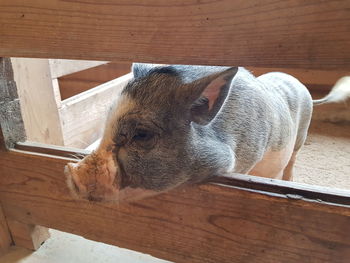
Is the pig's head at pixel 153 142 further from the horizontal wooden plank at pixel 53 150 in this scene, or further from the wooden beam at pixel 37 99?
the wooden beam at pixel 37 99

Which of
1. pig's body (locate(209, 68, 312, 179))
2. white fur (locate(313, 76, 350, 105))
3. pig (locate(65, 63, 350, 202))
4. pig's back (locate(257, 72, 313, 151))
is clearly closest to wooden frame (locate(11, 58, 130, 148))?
pig (locate(65, 63, 350, 202))

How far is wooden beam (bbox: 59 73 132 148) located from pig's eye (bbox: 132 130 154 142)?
33.7 inches

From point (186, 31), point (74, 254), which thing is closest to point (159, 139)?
point (186, 31)

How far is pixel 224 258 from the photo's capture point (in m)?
0.96

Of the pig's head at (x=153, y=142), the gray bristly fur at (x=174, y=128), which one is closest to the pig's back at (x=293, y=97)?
the gray bristly fur at (x=174, y=128)

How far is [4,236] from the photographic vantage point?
1323mm

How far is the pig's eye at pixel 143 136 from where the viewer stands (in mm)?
866

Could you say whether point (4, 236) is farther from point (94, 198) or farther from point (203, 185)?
point (203, 185)

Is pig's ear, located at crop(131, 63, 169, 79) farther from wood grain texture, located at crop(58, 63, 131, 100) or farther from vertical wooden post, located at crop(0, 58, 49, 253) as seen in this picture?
wood grain texture, located at crop(58, 63, 131, 100)

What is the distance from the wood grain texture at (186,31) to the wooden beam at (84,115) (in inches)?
33.2

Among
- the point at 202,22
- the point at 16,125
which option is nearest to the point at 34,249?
the point at 16,125

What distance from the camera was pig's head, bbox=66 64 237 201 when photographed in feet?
2.77

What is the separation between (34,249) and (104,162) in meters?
0.71

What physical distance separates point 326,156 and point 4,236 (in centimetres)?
190
